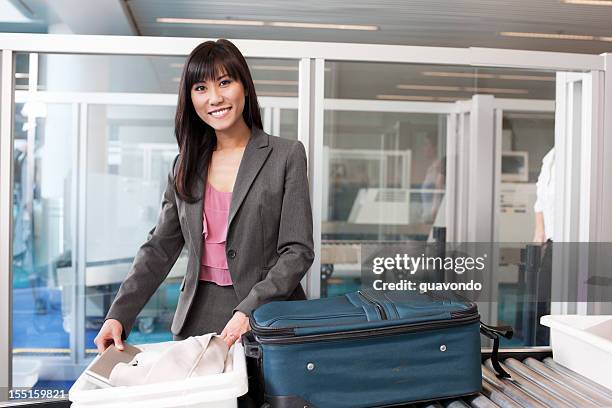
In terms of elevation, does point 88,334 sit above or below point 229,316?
below

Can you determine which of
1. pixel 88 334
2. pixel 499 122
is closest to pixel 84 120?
pixel 88 334

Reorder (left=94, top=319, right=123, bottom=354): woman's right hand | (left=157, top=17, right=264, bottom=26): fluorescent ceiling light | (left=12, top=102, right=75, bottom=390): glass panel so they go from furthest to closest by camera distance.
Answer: (left=157, top=17, right=264, bottom=26): fluorescent ceiling light → (left=12, top=102, right=75, bottom=390): glass panel → (left=94, top=319, right=123, bottom=354): woman's right hand

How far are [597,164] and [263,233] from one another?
1532 millimetres

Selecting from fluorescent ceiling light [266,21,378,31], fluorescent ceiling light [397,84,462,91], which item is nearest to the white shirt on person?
fluorescent ceiling light [397,84,462,91]

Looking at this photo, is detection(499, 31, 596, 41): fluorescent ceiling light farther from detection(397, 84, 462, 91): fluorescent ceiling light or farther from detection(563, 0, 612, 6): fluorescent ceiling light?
detection(397, 84, 462, 91): fluorescent ceiling light

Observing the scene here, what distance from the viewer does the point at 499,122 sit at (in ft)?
14.8

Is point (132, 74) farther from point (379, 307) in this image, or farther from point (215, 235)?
point (379, 307)

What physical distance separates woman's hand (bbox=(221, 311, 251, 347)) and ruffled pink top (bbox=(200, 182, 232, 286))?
339mm

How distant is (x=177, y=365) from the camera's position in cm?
101

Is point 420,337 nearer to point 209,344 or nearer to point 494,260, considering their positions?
point 209,344

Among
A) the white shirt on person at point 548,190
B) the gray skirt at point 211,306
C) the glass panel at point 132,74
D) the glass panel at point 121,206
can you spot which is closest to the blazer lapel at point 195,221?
the gray skirt at point 211,306

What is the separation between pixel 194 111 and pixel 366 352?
0.90 m

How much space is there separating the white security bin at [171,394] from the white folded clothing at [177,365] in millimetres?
43

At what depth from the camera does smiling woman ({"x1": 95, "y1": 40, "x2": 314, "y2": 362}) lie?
5.28 ft
